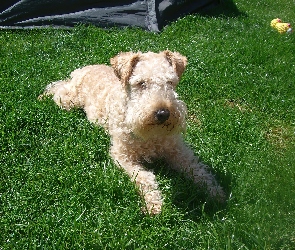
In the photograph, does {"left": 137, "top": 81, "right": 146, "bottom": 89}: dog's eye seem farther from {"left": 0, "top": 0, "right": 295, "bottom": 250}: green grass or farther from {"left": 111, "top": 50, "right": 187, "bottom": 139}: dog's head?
→ {"left": 0, "top": 0, "right": 295, "bottom": 250}: green grass

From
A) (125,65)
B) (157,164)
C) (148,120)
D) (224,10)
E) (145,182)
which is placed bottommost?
(224,10)

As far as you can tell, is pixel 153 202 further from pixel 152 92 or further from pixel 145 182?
pixel 152 92

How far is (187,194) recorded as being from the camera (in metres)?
3.43

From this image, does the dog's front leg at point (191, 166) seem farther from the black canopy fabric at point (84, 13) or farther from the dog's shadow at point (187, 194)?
the black canopy fabric at point (84, 13)

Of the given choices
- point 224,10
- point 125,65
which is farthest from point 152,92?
point 224,10

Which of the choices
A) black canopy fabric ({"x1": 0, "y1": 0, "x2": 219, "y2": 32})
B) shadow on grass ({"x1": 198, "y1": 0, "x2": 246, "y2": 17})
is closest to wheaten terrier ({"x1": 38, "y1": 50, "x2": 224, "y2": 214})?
black canopy fabric ({"x1": 0, "y1": 0, "x2": 219, "y2": 32})

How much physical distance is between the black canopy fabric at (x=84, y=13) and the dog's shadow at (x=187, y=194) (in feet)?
13.1

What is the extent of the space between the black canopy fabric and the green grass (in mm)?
261

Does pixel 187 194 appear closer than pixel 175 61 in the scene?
Yes

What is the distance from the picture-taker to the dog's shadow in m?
3.22

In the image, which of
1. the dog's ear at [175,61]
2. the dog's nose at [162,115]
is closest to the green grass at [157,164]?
the dog's nose at [162,115]

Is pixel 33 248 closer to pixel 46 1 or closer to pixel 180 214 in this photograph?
pixel 180 214

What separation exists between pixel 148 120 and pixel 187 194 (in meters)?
0.75

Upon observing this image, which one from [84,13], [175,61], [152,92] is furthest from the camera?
[84,13]
